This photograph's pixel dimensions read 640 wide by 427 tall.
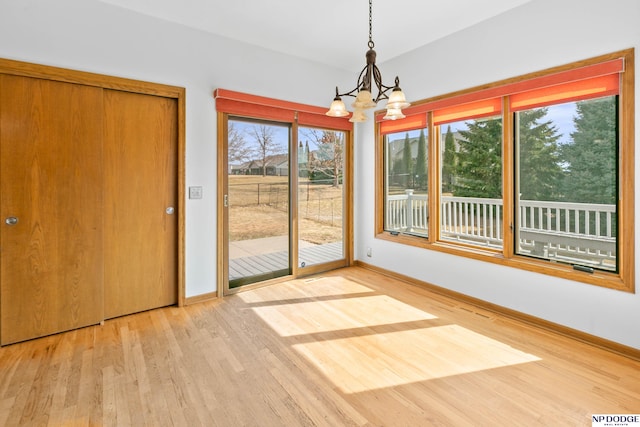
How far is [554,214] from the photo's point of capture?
2.91m

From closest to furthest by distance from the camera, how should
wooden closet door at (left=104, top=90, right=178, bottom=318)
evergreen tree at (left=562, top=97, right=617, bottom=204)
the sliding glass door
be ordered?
evergreen tree at (left=562, top=97, right=617, bottom=204) → wooden closet door at (left=104, top=90, right=178, bottom=318) → the sliding glass door

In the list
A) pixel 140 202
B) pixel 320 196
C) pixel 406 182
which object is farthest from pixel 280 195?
pixel 406 182

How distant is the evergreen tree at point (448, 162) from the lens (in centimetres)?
371

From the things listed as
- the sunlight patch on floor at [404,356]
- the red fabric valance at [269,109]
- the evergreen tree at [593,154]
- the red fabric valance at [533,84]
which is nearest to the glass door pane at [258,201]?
the red fabric valance at [269,109]

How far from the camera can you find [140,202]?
311 centimetres

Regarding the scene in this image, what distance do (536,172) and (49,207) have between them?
14.1ft

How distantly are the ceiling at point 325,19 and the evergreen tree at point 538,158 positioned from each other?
1057 mm

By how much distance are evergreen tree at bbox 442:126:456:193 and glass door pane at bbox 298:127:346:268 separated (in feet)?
4.76

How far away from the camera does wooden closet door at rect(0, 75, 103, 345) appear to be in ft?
8.25

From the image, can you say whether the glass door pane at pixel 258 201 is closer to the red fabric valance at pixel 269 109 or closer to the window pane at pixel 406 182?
the red fabric valance at pixel 269 109

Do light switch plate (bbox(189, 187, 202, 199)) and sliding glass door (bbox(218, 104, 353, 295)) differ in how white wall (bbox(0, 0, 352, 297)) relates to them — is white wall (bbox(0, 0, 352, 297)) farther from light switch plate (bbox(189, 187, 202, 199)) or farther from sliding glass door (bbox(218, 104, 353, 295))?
sliding glass door (bbox(218, 104, 353, 295))

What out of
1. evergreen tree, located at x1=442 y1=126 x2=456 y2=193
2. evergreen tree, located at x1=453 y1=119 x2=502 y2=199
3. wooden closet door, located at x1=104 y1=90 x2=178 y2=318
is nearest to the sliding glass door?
wooden closet door, located at x1=104 y1=90 x2=178 y2=318

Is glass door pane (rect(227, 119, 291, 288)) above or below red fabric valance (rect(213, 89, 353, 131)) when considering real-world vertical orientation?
below

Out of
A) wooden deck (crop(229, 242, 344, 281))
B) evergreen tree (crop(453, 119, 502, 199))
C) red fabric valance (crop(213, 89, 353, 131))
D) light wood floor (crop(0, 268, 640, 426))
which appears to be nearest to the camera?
light wood floor (crop(0, 268, 640, 426))
